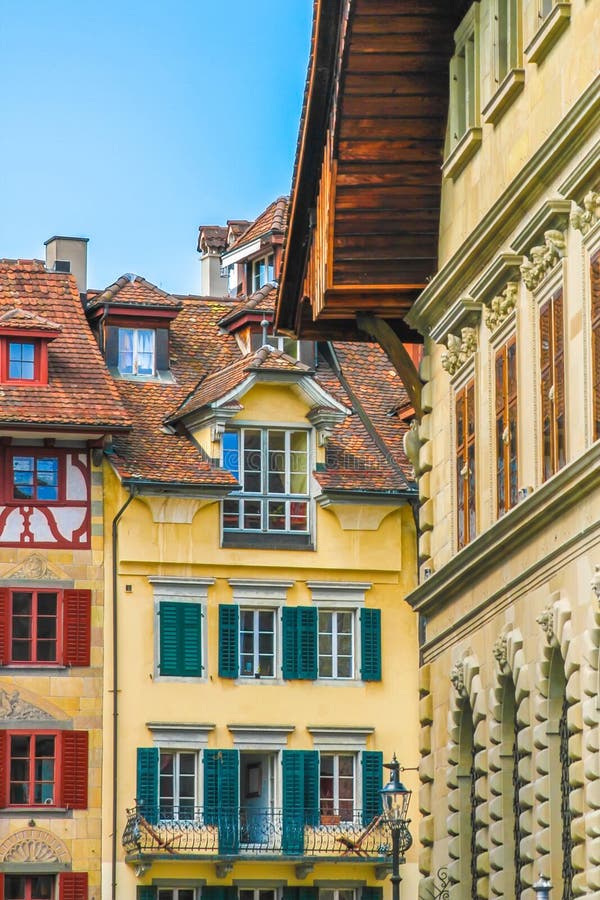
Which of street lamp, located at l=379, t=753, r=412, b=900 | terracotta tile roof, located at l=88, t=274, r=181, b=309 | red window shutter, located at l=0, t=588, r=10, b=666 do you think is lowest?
street lamp, located at l=379, t=753, r=412, b=900

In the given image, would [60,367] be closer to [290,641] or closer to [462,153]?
[290,641]

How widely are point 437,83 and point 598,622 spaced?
10647mm

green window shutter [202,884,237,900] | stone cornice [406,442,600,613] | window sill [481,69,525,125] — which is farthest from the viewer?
green window shutter [202,884,237,900]

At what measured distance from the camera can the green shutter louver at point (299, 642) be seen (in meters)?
55.8

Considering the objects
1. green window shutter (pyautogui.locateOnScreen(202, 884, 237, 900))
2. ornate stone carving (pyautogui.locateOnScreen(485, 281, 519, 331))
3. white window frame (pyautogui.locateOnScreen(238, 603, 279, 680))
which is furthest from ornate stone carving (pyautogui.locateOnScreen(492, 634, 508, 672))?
white window frame (pyautogui.locateOnScreen(238, 603, 279, 680))

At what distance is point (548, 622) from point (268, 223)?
36382mm

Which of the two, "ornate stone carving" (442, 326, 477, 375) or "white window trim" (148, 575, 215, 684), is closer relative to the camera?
"ornate stone carving" (442, 326, 477, 375)

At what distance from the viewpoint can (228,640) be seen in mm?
55656

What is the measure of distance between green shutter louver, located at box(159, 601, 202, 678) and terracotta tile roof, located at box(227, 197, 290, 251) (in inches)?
442

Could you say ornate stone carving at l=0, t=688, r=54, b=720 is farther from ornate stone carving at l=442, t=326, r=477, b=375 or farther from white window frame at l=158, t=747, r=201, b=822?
ornate stone carving at l=442, t=326, r=477, b=375

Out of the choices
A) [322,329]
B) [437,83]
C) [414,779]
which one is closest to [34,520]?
[414,779]

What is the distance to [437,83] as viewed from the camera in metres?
34.2

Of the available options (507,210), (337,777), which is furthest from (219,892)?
(507,210)

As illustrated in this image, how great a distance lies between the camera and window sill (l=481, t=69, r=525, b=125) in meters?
30.3
